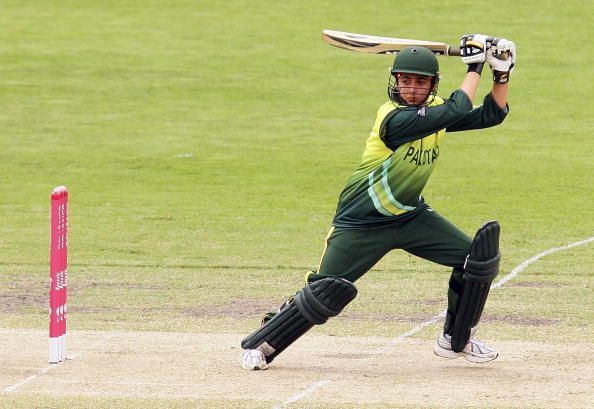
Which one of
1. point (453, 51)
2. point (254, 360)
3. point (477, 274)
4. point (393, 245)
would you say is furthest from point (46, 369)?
point (453, 51)

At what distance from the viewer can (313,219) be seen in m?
15.4

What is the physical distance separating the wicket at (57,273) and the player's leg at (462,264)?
207cm

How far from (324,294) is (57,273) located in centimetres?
164

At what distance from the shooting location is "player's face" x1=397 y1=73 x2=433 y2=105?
802 centimetres

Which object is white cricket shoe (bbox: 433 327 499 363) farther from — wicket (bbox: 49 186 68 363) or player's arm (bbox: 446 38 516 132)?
wicket (bbox: 49 186 68 363)

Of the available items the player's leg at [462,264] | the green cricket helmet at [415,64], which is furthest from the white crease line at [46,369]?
the green cricket helmet at [415,64]

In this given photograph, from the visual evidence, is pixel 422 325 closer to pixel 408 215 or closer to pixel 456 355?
pixel 456 355

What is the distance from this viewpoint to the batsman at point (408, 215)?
26.0 feet

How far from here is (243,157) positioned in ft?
63.4

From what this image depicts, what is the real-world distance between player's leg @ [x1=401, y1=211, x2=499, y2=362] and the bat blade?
101 centimetres

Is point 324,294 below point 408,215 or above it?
below

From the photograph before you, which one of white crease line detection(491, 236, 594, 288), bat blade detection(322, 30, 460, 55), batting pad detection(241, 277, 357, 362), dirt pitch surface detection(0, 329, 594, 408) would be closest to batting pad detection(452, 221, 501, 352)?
dirt pitch surface detection(0, 329, 594, 408)

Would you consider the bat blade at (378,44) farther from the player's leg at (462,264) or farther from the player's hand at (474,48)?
the player's leg at (462,264)

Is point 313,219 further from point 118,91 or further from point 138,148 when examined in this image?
point 118,91
